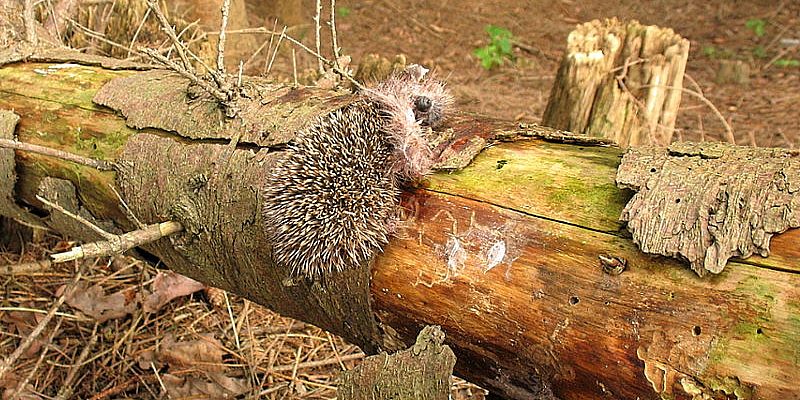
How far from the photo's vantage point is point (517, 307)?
184 centimetres

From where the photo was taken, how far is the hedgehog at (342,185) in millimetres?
1975

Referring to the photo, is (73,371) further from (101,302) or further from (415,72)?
(415,72)

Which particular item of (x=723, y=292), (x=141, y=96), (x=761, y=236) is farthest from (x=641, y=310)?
(x=141, y=96)

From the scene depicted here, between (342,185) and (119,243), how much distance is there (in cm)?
66

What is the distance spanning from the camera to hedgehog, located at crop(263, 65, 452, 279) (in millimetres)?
1975

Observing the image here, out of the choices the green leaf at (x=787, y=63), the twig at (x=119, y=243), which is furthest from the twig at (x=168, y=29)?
the green leaf at (x=787, y=63)

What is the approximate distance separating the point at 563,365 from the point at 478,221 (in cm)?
43

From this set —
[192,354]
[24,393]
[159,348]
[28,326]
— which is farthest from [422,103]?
[28,326]

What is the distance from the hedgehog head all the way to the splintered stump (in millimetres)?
2792

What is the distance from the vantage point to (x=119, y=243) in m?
2.04

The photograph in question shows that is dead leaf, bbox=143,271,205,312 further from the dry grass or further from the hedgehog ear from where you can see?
the hedgehog ear

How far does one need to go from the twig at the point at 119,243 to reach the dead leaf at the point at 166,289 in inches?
62.0

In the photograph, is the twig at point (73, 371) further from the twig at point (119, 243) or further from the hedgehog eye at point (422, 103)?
the hedgehog eye at point (422, 103)

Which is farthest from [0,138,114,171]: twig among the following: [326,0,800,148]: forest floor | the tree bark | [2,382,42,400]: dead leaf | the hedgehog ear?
[326,0,800,148]: forest floor
